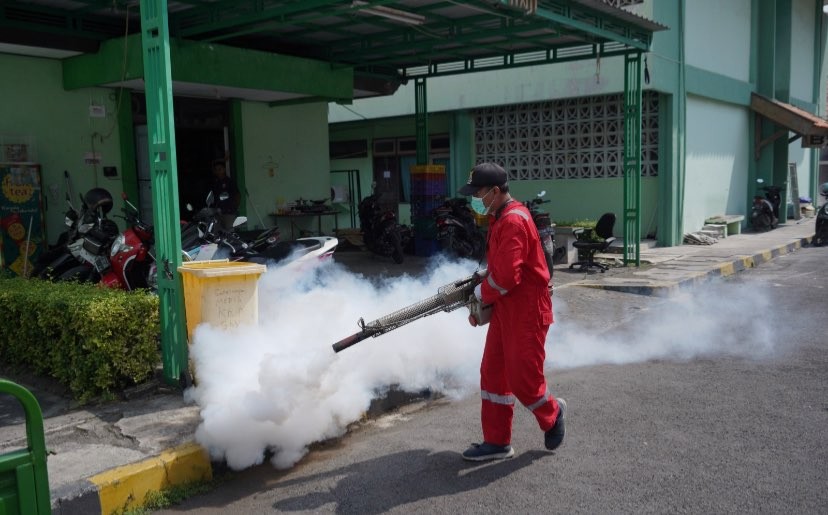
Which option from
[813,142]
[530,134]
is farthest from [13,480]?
[813,142]

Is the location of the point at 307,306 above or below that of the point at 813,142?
below

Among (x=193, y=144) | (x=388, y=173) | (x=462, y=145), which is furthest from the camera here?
(x=388, y=173)

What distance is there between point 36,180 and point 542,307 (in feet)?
24.6

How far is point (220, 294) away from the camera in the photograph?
5.50 m

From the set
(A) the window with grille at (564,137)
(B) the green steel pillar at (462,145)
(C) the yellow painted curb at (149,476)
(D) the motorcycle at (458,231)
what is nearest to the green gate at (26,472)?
(C) the yellow painted curb at (149,476)

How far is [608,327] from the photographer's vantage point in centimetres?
856

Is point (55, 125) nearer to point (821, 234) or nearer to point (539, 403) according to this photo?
point (539, 403)

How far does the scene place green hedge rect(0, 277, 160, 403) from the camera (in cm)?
541

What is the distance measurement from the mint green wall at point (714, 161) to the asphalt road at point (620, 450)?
33.3 feet

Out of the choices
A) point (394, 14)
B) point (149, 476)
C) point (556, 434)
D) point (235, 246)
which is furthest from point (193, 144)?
point (556, 434)

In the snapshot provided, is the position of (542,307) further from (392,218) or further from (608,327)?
(392,218)

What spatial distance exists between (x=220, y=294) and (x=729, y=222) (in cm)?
1608

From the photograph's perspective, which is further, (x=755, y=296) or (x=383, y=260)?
(x=383, y=260)

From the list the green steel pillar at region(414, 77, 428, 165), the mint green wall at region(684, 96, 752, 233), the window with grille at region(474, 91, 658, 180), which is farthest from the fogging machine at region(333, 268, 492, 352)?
the mint green wall at region(684, 96, 752, 233)
